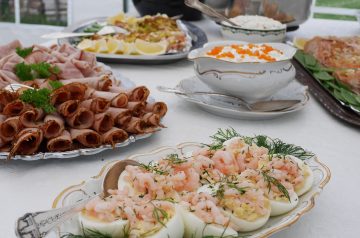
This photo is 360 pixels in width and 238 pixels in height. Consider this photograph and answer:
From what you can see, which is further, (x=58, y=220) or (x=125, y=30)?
(x=125, y=30)

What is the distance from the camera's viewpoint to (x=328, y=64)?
155 cm

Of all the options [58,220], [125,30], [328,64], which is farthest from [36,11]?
[58,220]

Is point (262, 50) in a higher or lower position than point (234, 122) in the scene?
higher

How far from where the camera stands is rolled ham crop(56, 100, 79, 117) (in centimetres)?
100

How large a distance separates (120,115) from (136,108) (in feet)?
0.22

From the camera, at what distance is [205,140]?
1111 millimetres

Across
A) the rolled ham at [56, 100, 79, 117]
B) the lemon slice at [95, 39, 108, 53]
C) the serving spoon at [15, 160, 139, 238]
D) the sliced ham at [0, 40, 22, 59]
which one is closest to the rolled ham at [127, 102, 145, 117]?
the rolled ham at [56, 100, 79, 117]

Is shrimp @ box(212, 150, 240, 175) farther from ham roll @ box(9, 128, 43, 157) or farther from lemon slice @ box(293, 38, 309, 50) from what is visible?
lemon slice @ box(293, 38, 309, 50)

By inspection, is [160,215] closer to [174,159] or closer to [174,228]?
[174,228]

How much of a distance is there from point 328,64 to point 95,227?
1128mm

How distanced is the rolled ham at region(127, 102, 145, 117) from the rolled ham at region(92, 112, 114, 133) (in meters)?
0.08

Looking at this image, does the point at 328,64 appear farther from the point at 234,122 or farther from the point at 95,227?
the point at 95,227

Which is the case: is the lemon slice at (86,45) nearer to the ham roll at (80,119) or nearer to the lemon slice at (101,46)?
the lemon slice at (101,46)

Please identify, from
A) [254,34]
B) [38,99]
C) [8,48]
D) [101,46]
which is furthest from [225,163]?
[254,34]
